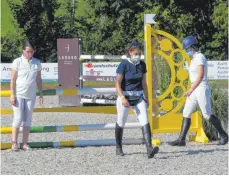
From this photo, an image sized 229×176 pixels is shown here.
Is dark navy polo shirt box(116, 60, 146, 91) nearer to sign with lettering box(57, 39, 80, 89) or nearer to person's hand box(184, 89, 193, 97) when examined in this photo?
person's hand box(184, 89, 193, 97)

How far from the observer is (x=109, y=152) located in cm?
931

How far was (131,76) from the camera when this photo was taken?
28.9ft

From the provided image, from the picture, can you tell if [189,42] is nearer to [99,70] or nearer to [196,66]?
[196,66]

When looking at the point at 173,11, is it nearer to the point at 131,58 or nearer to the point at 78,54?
the point at 78,54

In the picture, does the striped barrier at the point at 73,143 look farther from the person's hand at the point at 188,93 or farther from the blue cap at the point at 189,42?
the blue cap at the point at 189,42

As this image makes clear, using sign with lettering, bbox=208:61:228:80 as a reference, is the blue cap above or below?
above

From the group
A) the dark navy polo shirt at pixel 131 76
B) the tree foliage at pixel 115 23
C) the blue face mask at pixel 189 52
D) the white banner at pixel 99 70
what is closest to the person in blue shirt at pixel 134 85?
the dark navy polo shirt at pixel 131 76

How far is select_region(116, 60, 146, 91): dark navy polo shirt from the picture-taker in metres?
8.82

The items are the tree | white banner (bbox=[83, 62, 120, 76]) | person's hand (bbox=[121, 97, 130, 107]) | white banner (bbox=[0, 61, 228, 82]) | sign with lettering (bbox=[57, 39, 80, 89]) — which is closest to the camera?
person's hand (bbox=[121, 97, 130, 107])

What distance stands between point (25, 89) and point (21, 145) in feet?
2.78

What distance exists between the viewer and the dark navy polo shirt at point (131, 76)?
882 cm

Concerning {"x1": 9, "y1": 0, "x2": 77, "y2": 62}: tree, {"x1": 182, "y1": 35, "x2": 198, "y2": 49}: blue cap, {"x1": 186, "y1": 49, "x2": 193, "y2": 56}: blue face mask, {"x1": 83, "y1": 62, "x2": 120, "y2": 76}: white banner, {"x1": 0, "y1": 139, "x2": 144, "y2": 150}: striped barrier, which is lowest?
{"x1": 0, "y1": 139, "x2": 144, "y2": 150}: striped barrier

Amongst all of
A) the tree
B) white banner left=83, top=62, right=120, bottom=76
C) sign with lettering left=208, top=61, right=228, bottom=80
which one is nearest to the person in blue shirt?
white banner left=83, top=62, right=120, bottom=76

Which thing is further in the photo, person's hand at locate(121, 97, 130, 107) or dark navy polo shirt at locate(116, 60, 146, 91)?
dark navy polo shirt at locate(116, 60, 146, 91)
